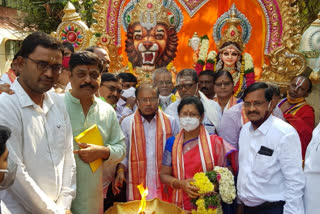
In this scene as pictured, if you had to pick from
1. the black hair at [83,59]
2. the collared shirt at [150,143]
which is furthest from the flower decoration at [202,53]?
the black hair at [83,59]

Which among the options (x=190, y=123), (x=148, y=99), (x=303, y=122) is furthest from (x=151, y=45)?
(x=190, y=123)

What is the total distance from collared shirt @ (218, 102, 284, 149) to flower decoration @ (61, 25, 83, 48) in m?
4.87

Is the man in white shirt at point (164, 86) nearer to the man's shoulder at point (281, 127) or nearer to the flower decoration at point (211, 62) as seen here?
the flower decoration at point (211, 62)

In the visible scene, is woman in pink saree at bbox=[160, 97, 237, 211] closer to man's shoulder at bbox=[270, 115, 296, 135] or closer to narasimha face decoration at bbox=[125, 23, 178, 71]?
man's shoulder at bbox=[270, 115, 296, 135]

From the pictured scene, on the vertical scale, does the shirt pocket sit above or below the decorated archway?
below

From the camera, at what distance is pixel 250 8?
7.71 meters

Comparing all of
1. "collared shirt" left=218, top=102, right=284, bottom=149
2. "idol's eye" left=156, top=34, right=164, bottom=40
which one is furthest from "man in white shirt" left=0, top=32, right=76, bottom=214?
"idol's eye" left=156, top=34, right=164, bottom=40

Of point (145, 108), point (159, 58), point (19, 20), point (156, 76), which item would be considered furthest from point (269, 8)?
point (19, 20)

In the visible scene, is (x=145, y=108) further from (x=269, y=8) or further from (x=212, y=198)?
(x=269, y=8)

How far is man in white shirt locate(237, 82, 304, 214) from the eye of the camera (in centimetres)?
266

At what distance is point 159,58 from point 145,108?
4.47m

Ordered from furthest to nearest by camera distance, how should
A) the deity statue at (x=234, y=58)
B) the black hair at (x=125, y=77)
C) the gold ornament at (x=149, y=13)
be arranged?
1. the gold ornament at (x=149, y=13)
2. the deity statue at (x=234, y=58)
3. the black hair at (x=125, y=77)

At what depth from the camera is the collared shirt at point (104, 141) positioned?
257 centimetres

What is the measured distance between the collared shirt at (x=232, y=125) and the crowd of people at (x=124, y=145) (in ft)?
0.04
